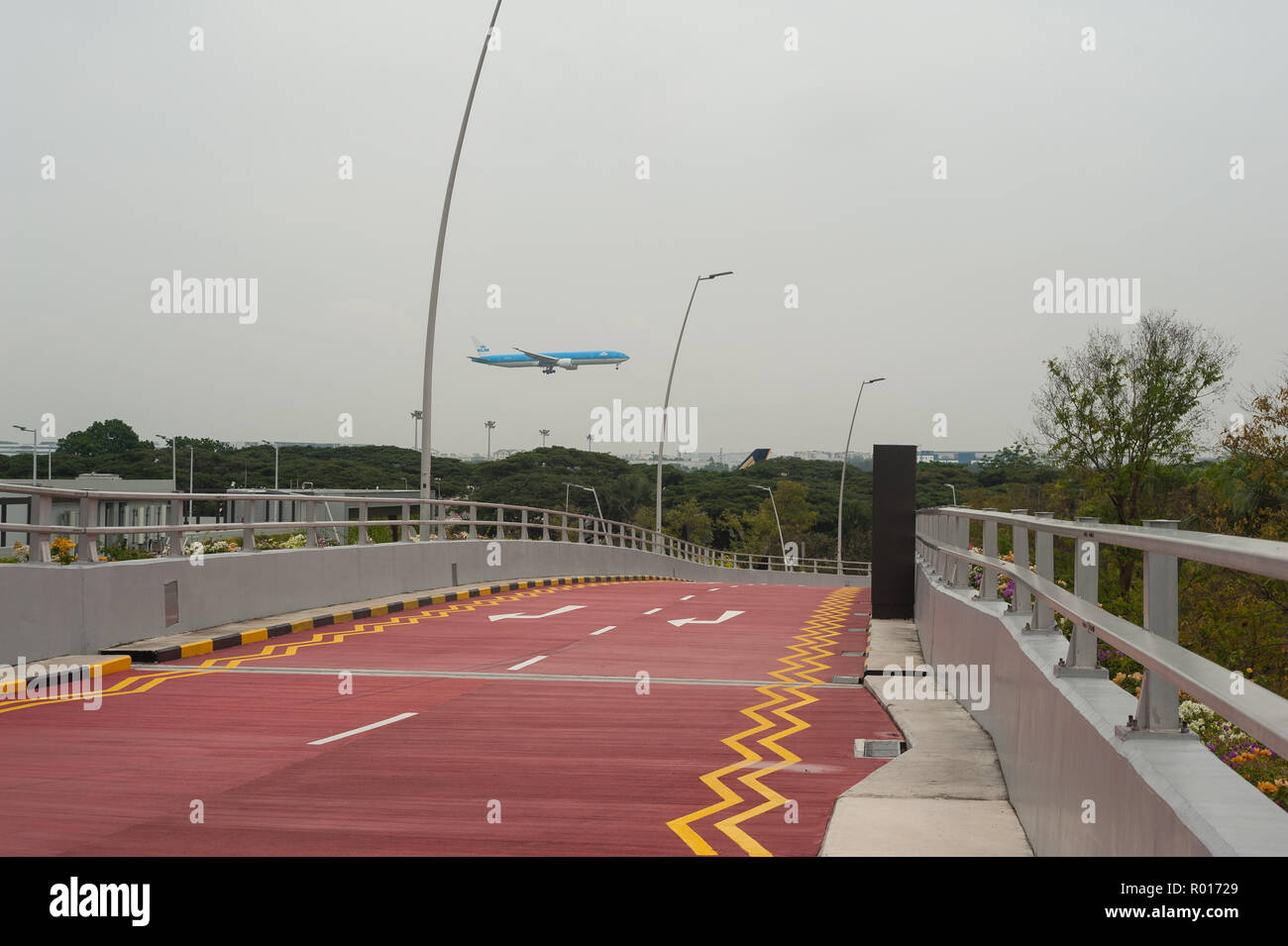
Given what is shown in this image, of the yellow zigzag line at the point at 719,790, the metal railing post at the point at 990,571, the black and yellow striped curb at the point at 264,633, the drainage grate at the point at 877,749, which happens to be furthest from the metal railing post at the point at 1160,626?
the black and yellow striped curb at the point at 264,633

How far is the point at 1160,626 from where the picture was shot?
4.45 metres

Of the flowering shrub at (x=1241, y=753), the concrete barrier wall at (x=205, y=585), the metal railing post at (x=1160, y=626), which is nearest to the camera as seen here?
the metal railing post at (x=1160, y=626)

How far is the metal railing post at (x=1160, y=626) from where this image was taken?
4410 mm

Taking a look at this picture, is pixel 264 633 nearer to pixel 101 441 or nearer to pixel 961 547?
pixel 961 547

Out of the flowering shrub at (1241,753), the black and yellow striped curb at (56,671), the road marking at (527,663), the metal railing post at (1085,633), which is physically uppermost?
the metal railing post at (1085,633)

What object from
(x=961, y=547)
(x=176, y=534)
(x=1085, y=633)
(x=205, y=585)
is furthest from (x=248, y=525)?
(x=1085, y=633)

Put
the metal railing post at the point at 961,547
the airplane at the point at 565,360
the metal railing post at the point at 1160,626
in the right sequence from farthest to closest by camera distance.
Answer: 1. the airplane at the point at 565,360
2. the metal railing post at the point at 961,547
3. the metal railing post at the point at 1160,626

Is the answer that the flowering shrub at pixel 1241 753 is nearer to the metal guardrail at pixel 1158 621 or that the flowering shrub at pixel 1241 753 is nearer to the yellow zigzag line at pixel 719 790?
the yellow zigzag line at pixel 719 790

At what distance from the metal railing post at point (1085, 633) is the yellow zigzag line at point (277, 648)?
909cm

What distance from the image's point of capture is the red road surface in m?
6.91

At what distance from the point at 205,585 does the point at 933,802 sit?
11.6 metres

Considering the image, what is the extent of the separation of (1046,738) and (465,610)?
1661 cm

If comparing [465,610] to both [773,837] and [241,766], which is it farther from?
[773,837]

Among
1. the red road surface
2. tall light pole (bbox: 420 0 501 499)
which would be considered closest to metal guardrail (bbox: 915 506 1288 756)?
the red road surface
